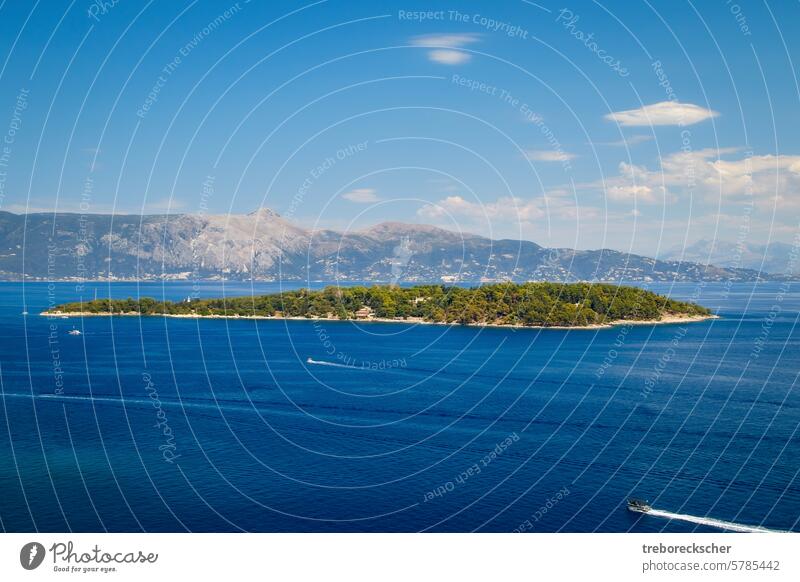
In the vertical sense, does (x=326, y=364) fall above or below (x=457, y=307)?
below

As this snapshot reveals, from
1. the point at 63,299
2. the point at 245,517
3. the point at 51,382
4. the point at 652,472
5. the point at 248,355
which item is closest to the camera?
the point at 245,517

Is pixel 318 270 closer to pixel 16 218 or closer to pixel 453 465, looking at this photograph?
pixel 16 218

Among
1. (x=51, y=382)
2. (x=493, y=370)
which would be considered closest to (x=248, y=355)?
(x=51, y=382)

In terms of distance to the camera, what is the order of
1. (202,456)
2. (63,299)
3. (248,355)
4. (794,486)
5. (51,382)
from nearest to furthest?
(794,486) < (202,456) < (51,382) < (248,355) < (63,299)

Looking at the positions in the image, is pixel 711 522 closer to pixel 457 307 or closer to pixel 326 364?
pixel 326 364

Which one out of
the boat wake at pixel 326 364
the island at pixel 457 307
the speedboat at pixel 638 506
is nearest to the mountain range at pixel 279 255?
the island at pixel 457 307
